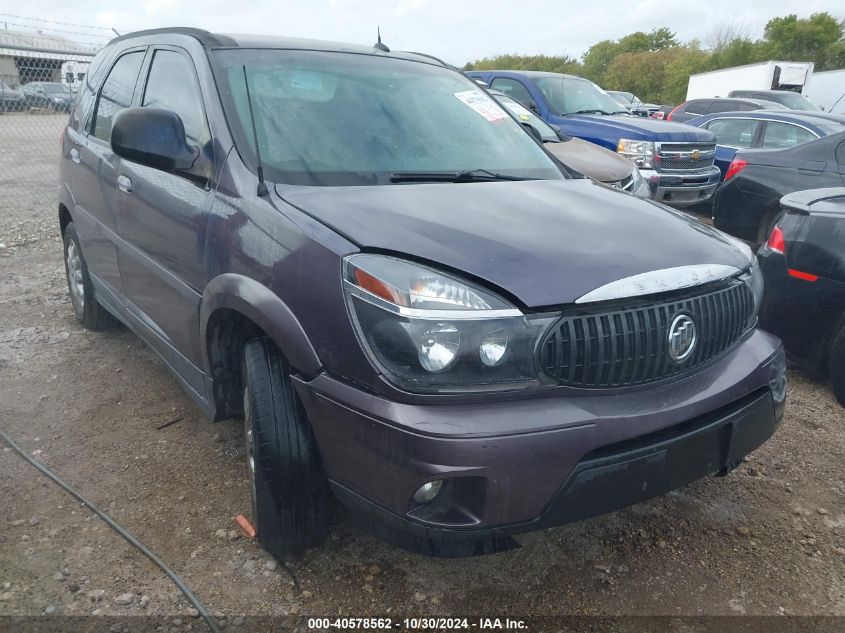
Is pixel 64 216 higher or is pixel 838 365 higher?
pixel 64 216

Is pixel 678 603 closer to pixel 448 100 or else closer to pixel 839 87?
pixel 448 100

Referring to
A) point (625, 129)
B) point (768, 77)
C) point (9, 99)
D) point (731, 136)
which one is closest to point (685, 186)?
point (625, 129)

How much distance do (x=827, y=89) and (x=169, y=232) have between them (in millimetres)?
27146

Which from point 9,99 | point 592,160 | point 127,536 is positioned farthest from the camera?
point 9,99

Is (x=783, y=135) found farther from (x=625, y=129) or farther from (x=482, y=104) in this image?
(x=482, y=104)

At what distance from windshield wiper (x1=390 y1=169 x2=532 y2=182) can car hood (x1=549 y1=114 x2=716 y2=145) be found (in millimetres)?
5813

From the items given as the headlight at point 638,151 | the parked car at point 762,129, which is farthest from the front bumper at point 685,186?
the parked car at point 762,129

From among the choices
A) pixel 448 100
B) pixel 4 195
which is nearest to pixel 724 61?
pixel 4 195

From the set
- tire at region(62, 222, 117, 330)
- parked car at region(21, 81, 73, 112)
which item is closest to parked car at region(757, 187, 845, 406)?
tire at region(62, 222, 117, 330)

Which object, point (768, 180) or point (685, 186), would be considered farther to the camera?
point (685, 186)

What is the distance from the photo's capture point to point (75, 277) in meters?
4.68

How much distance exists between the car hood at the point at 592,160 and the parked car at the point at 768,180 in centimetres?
110

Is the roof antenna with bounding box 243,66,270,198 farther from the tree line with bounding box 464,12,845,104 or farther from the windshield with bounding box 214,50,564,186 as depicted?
the tree line with bounding box 464,12,845,104

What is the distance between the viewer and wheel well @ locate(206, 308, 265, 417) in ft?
8.43
